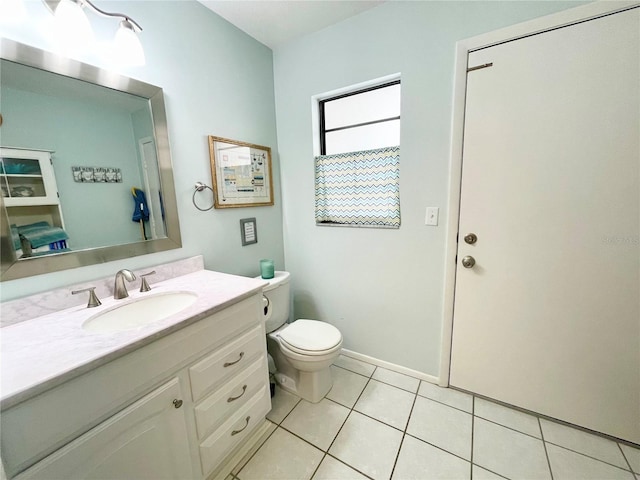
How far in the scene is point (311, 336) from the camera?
1.54 metres

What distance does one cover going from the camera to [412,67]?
1426 millimetres

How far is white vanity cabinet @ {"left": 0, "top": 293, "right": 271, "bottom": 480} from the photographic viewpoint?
63 centimetres

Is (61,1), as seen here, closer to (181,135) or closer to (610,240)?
(181,135)

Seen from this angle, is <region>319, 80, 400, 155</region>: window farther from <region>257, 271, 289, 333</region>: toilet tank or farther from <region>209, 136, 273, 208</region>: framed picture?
<region>257, 271, 289, 333</region>: toilet tank

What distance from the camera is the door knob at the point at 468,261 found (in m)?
1.40

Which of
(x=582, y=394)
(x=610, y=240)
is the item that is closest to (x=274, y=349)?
(x=582, y=394)

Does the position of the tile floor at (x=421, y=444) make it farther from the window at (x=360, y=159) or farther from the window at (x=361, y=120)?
the window at (x=361, y=120)

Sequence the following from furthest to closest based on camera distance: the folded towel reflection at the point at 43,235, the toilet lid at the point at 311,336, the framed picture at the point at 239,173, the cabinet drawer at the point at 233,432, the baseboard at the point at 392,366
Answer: the baseboard at the point at 392,366, the framed picture at the point at 239,173, the toilet lid at the point at 311,336, the cabinet drawer at the point at 233,432, the folded towel reflection at the point at 43,235

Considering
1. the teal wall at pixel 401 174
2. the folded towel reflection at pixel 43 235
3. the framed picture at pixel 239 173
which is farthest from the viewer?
the framed picture at pixel 239 173

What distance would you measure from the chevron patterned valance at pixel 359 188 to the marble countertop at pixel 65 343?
0.91 metres

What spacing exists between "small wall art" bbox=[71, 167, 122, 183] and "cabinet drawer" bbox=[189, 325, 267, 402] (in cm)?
92

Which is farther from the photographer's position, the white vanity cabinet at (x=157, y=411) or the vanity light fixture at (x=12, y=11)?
the vanity light fixture at (x=12, y=11)

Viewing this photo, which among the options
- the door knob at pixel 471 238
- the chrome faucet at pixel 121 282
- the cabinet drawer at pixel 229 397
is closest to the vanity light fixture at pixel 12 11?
the chrome faucet at pixel 121 282

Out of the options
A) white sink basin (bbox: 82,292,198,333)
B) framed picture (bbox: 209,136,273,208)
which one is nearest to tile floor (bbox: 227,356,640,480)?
white sink basin (bbox: 82,292,198,333)
